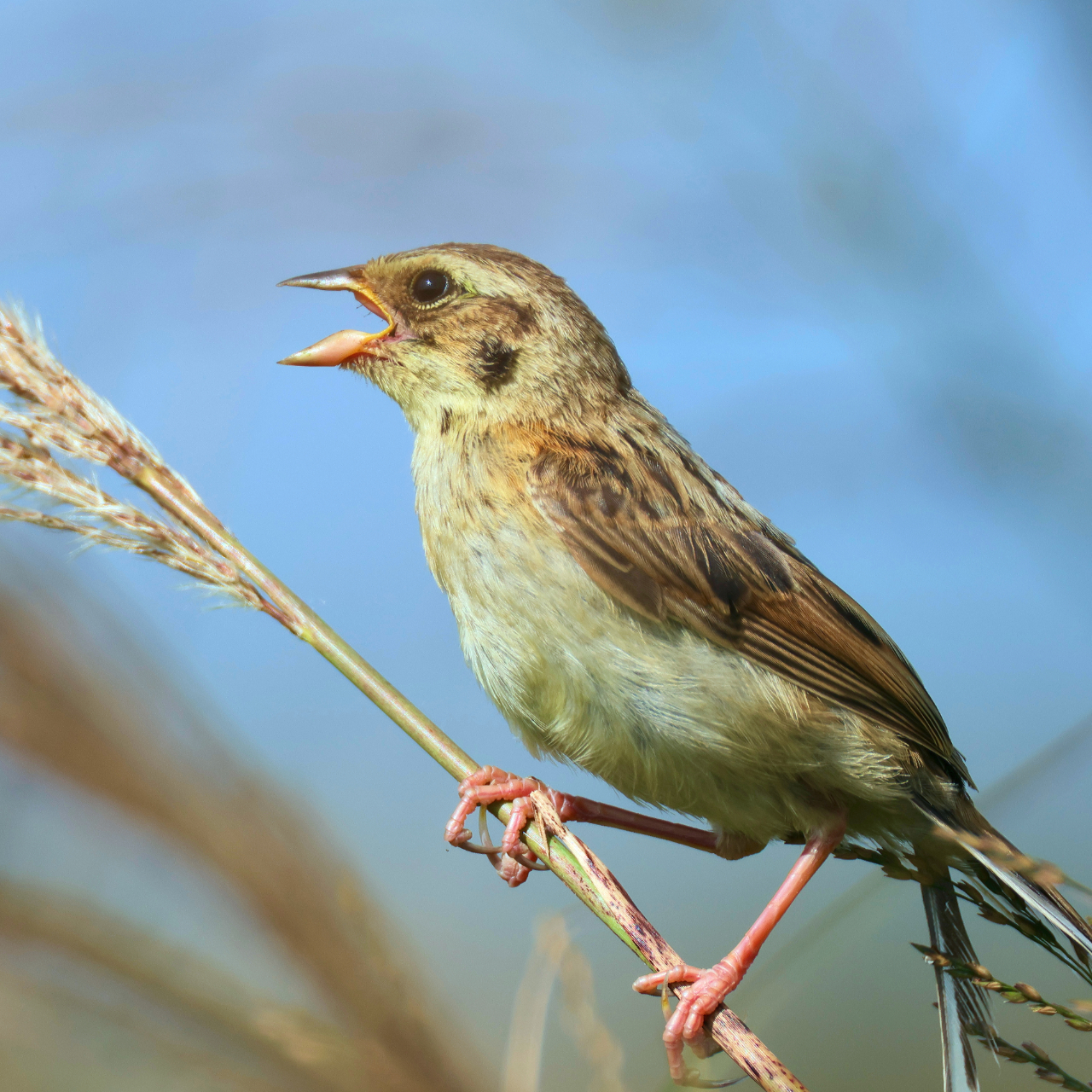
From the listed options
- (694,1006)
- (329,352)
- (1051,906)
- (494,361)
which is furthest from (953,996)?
(329,352)

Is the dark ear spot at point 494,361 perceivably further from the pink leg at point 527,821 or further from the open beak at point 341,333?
the pink leg at point 527,821

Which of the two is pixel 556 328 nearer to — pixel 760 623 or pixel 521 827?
pixel 760 623

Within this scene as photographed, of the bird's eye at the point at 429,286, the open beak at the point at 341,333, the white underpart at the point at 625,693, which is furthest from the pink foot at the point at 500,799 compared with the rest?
the bird's eye at the point at 429,286

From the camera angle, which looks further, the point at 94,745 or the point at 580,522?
the point at 580,522

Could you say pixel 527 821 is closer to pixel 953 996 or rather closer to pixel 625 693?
pixel 625 693

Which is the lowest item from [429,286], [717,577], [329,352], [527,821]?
[527,821]

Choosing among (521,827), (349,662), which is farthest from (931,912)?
(349,662)
